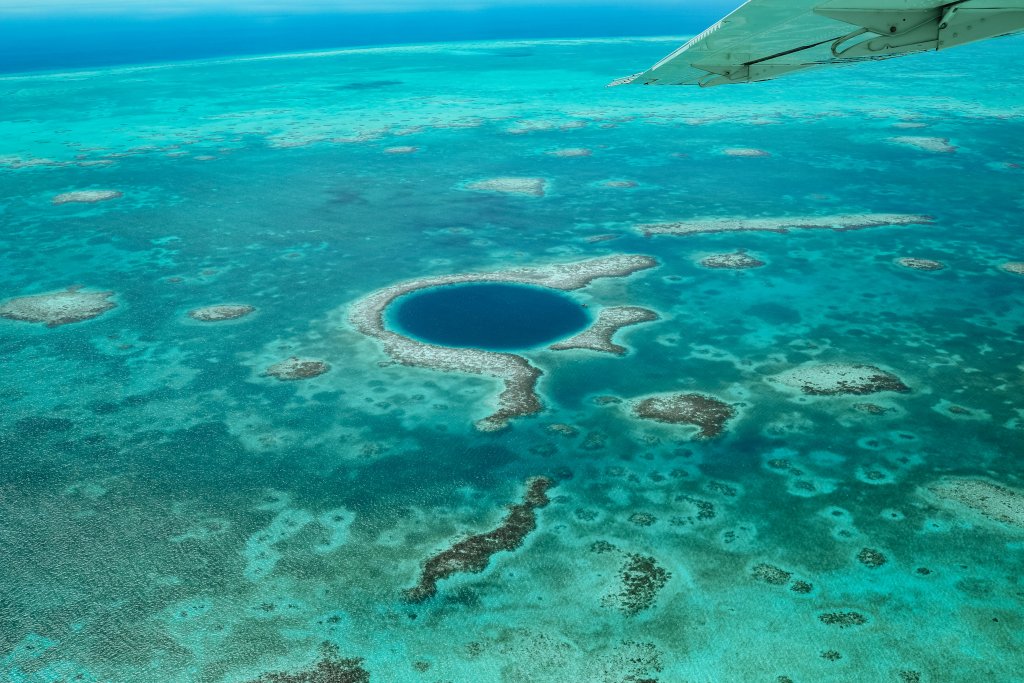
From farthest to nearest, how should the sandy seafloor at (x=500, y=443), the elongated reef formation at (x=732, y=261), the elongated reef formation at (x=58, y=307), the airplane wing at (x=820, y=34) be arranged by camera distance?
the elongated reef formation at (x=732, y=261), the elongated reef formation at (x=58, y=307), the sandy seafloor at (x=500, y=443), the airplane wing at (x=820, y=34)

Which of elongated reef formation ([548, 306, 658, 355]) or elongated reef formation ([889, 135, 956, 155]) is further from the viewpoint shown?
elongated reef formation ([889, 135, 956, 155])

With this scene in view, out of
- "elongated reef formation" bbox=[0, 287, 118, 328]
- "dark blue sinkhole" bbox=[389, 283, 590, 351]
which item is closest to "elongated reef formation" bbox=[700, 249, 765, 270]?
"dark blue sinkhole" bbox=[389, 283, 590, 351]

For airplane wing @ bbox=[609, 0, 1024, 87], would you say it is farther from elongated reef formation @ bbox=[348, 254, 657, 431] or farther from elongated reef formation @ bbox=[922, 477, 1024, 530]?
elongated reef formation @ bbox=[922, 477, 1024, 530]

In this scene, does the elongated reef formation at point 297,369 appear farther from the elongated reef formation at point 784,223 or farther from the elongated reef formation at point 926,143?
the elongated reef formation at point 926,143

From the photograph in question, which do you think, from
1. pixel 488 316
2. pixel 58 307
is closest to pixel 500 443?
pixel 488 316

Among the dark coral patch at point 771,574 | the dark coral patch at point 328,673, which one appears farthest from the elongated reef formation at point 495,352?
the dark coral patch at point 328,673

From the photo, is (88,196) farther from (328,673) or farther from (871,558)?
(871,558)
